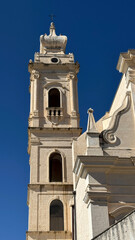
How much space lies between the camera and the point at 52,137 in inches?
1040

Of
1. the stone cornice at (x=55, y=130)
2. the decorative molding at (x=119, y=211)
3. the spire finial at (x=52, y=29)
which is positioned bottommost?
the decorative molding at (x=119, y=211)

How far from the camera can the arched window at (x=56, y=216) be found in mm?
22922

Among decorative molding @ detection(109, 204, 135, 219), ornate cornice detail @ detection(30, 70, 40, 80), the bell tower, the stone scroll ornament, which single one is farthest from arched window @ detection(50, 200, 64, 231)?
ornate cornice detail @ detection(30, 70, 40, 80)

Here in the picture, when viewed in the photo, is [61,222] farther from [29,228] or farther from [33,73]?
[33,73]

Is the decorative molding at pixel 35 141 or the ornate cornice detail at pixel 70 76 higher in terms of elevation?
the ornate cornice detail at pixel 70 76

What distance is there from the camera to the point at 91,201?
15609mm

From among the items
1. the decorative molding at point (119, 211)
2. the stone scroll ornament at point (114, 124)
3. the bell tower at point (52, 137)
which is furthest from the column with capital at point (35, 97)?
the decorative molding at point (119, 211)

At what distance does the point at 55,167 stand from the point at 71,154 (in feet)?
7.60

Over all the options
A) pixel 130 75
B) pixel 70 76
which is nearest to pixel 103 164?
pixel 130 75

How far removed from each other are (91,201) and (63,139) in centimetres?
1108

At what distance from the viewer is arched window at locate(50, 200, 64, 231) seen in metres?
22.9

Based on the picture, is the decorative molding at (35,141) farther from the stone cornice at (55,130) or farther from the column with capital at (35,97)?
the column with capital at (35,97)

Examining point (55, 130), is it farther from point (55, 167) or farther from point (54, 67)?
point (54, 67)

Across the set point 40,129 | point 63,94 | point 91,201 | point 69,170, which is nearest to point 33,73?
point 63,94
